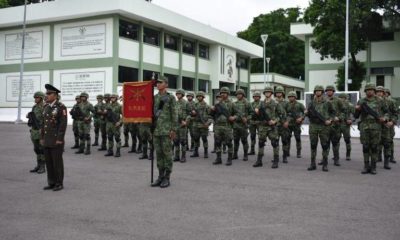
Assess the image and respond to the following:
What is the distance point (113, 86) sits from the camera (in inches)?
1216

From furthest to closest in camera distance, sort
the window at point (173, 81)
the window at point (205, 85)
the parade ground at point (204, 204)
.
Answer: the window at point (205, 85) < the window at point (173, 81) < the parade ground at point (204, 204)

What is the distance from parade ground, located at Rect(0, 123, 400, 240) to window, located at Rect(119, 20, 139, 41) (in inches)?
865

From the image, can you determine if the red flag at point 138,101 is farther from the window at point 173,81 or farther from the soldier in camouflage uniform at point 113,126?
the window at point 173,81

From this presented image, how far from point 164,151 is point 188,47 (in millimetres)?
32591

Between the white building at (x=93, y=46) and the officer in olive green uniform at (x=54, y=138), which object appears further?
the white building at (x=93, y=46)

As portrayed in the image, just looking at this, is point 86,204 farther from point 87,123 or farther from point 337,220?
point 87,123

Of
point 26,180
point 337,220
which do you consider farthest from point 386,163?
point 26,180

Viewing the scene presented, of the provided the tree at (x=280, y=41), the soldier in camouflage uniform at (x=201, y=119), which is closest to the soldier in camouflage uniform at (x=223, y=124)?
the soldier in camouflage uniform at (x=201, y=119)

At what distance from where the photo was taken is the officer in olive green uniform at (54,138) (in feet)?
26.8

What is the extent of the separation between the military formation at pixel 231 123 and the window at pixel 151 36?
20.7m

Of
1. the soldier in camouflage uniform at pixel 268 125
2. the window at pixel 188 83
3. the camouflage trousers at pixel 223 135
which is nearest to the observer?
the soldier in camouflage uniform at pixel 268 125

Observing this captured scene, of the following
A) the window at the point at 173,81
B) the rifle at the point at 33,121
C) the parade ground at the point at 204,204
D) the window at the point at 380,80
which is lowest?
the parade ground at the point at 204,204

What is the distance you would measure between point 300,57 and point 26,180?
6105cm

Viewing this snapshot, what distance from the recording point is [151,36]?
116 feet
